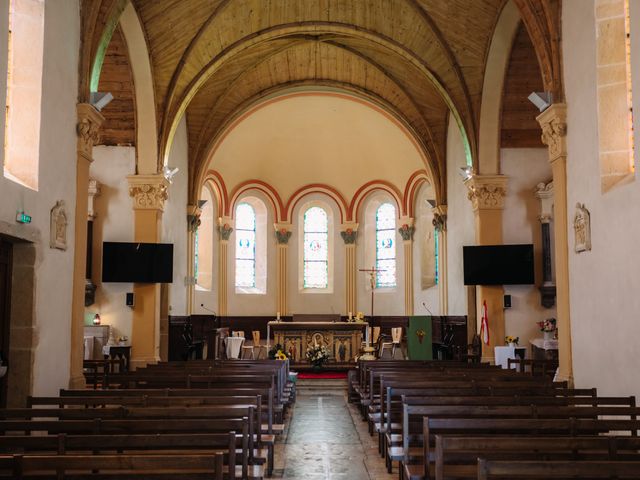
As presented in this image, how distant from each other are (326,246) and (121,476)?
20.5 m

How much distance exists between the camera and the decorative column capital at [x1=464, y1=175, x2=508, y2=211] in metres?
15.6

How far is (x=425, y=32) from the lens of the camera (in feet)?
51.0

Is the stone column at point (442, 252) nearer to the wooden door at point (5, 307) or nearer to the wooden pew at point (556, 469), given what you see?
the wooden door at point (5, 307)

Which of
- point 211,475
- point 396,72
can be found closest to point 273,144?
point 396,72

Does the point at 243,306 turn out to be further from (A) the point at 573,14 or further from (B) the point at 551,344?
(A) the point at 573,14

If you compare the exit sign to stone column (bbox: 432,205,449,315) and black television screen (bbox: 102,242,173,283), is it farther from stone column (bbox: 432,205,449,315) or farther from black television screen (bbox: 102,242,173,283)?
stone column (bbox: 432,205,449,315)

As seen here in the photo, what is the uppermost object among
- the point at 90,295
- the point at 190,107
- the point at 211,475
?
the point at 190,107

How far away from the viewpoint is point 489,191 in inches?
617

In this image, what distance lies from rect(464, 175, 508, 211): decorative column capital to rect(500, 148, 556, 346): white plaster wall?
167 mm

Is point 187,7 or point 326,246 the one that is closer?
point 187,7

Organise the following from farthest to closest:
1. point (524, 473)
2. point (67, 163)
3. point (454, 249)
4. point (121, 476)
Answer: point (454, 249)
point (67, 163)
point (121, 476)
point (524, 473)

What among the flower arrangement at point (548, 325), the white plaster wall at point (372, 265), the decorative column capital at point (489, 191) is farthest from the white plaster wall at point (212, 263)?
the flower arrangement at point (548, 325)

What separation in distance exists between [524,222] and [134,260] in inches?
332

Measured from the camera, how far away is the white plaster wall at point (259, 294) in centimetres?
2339
